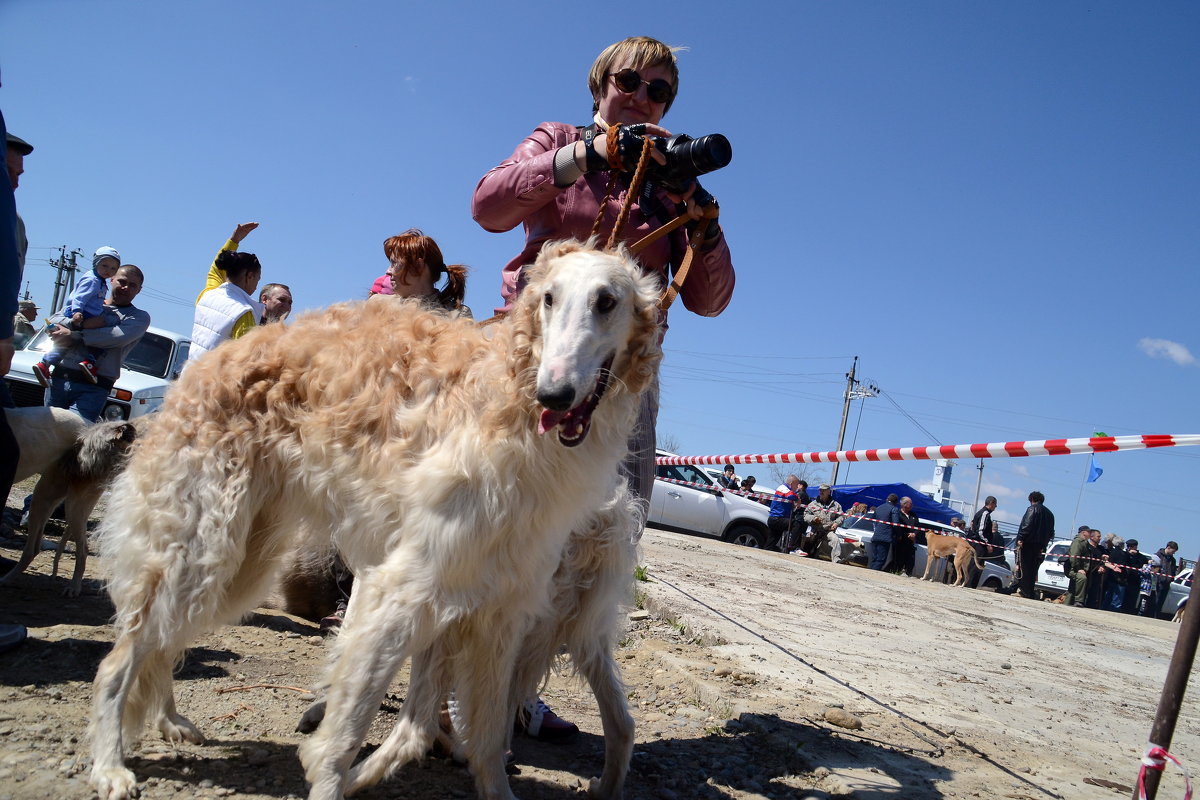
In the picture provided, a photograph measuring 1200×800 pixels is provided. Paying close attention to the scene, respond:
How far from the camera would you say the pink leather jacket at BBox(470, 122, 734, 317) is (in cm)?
327

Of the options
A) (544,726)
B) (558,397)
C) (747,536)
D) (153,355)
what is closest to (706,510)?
(747,536)

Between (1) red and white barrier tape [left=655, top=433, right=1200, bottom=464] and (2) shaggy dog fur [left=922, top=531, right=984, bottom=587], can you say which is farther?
(2) shaggy dog fur [left=922, top=531, right=984, bottom=587]

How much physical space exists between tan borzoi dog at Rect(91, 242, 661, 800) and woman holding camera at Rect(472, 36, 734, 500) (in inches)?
21.3

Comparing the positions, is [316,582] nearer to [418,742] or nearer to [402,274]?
[402,274]

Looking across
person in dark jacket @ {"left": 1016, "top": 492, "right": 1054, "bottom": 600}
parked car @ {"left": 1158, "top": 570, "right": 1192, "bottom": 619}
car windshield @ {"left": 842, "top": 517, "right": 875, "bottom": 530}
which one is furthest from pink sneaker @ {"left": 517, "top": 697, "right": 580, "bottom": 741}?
parked car @ {"left": 1158, "top": 570, "right": 1192, "bottom": 619}

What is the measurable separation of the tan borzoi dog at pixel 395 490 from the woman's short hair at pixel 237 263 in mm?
2795

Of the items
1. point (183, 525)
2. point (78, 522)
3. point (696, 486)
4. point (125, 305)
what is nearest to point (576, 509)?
point (183, 525)

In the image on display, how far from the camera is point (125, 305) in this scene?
23.2 ft

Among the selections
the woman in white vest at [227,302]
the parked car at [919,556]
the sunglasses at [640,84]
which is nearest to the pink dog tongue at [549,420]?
the sunglasses at [640,84]

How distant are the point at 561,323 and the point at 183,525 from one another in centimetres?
174

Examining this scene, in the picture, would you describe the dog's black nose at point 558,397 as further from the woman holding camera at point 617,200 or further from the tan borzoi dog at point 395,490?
the woman holding camera at point 617,200

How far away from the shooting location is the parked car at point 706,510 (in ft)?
62.8

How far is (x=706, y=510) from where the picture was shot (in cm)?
1941

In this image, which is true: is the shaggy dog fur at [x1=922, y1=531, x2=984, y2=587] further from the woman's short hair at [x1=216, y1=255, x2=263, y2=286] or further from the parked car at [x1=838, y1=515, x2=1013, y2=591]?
the woman's short hair at [x1=216, y1=255, x2=263, y2=286]
